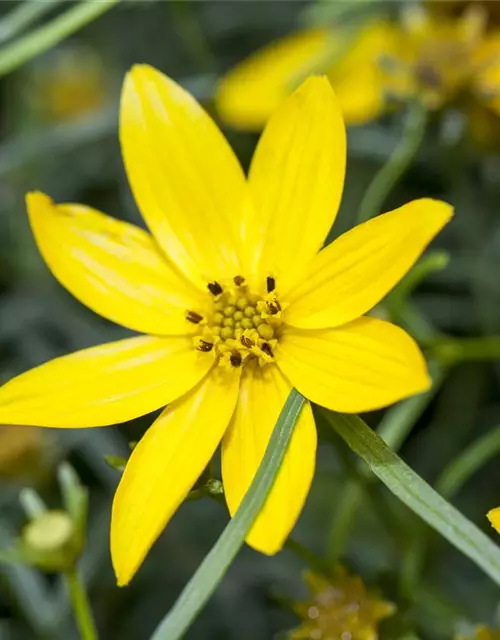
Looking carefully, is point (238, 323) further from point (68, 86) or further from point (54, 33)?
point (68, 86)

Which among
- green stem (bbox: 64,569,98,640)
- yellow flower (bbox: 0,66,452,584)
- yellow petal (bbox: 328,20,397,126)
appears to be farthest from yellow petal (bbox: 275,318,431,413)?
yellow petal (bbox: 328,20,397,126)

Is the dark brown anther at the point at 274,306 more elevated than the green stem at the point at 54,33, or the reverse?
the green stem at the point at 54,33

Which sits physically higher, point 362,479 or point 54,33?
point 54,33

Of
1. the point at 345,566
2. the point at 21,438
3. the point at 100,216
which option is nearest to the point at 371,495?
the point at 345,566

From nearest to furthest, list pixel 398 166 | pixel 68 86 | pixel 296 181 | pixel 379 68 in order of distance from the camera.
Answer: pixel 296 181 → pixel 398 166 → pixel 379 68 → pixel 68 86

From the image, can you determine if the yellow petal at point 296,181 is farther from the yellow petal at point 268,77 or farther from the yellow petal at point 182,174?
the yellow petal at point 268,77

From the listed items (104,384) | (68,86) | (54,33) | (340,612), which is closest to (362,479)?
(340,612)

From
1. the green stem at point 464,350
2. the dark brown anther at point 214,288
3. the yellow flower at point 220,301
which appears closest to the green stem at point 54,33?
the yellow flower at point 220,301

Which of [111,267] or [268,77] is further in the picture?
[268,77]
